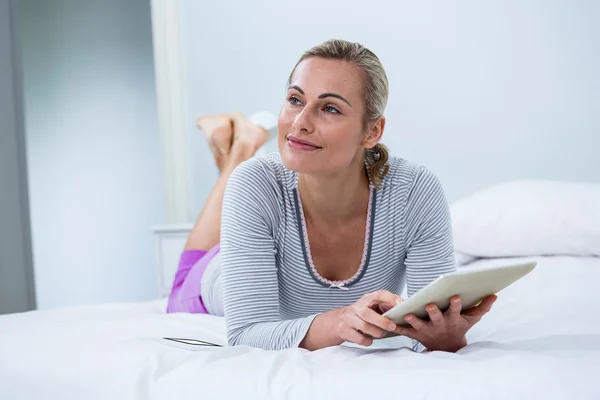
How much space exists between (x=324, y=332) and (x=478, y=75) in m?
1.77

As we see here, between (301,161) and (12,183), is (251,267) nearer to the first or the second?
(301,161)

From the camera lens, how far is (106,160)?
3.92m

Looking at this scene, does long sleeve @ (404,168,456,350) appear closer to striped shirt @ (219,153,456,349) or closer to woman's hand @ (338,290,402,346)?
striped shirt @ (219,153,456,349)

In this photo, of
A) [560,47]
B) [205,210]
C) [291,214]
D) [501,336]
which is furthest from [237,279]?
[560,47]

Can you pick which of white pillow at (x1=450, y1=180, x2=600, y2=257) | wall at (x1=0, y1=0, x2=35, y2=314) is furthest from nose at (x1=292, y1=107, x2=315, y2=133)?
wall at (x1=0, y1=0, x2=35, y2=314)

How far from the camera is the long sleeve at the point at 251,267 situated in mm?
1116

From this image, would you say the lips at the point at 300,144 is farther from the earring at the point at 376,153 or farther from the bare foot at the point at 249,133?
the bare foot at the point at 249,133

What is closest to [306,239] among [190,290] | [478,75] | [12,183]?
[190,290]

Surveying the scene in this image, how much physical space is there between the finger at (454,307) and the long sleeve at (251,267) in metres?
0.24

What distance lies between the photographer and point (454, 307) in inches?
37.1

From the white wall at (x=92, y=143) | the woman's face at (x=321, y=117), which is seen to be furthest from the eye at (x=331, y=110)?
the white wall at (x=92, y=143)

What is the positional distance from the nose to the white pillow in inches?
38.6
